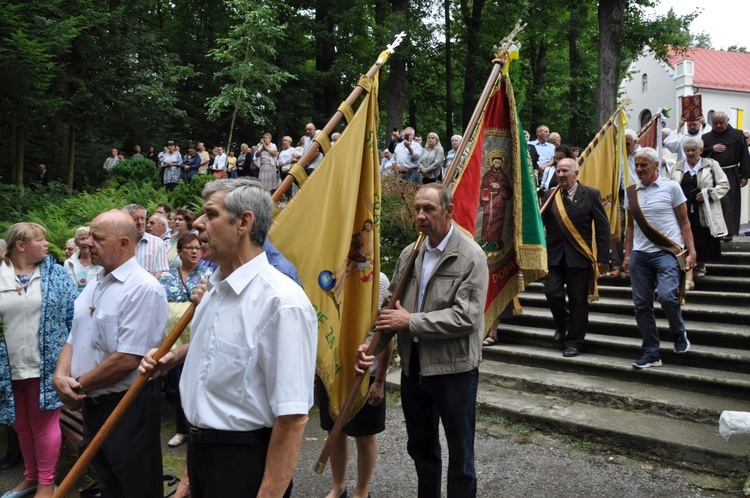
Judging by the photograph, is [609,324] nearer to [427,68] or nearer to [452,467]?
[452,467]

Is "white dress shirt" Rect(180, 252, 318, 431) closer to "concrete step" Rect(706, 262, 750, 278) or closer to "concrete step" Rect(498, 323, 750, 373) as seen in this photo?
"concrete step" Rect(498, 323, 750, 373)

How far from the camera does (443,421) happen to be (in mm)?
3912

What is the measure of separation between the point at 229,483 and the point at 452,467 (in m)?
1.83

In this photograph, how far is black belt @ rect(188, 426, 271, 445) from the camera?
90.9 inches

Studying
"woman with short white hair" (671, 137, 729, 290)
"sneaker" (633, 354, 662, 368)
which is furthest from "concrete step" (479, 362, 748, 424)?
"woman with short white hair" (671, 137, 729, 290)

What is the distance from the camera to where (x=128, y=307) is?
11.1ft

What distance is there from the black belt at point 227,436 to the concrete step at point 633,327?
19.8 feet

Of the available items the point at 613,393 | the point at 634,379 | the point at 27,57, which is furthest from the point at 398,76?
the point at 613,393

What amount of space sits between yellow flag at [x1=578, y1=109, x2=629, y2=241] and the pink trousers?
7.29 meters

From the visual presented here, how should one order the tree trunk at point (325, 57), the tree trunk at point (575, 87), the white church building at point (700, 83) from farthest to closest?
the white church building at point (700, 83), the tree trunk at point (575, 87), the tree trunk at point (325, 57)

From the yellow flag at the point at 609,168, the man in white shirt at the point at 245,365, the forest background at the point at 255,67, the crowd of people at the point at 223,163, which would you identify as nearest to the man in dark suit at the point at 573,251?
the yellow flag at the point at 609,168

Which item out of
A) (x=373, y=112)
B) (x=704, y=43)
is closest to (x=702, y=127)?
(x=373, y=112)

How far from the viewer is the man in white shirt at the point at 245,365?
7.41 ft

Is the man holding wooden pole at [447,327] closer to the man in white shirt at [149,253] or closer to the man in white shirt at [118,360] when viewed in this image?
the man in white shirt at [118,360]
